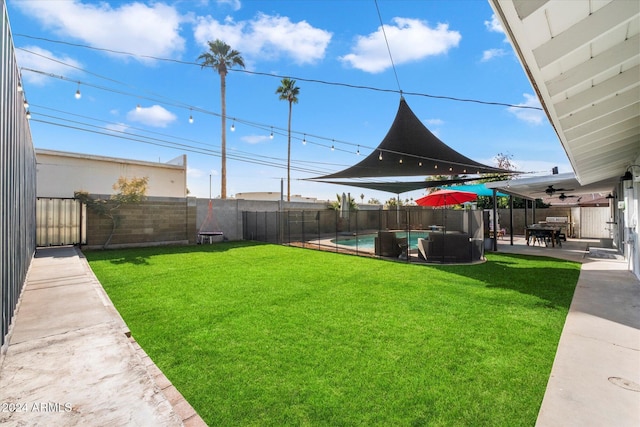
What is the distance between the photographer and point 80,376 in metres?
2.22

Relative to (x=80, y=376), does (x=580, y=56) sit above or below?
above

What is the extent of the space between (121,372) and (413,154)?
31.6 feet

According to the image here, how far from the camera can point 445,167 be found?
35.4 ft

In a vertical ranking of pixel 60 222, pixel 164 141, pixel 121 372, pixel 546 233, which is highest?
pixel 164 141

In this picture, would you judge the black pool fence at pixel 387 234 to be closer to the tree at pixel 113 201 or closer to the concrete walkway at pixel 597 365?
the concrete walkway at pixel 597 365

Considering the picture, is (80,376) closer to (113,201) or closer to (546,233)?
(113,201)

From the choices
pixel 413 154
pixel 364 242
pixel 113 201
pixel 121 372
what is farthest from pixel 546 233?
pixel 113 201

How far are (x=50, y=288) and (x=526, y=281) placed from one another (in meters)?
8.23

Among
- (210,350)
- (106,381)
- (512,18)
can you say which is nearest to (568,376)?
(512,18)

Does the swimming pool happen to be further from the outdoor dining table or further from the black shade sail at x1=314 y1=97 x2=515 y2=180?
the outdoor dining table

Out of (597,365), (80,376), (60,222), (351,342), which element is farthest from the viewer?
(60,222)

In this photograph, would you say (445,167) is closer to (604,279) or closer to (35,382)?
(604,279)

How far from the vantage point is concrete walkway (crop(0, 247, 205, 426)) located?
70.7 inches

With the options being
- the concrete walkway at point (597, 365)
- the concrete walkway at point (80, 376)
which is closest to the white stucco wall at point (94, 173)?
the concrete walkway at point (80, 376)
